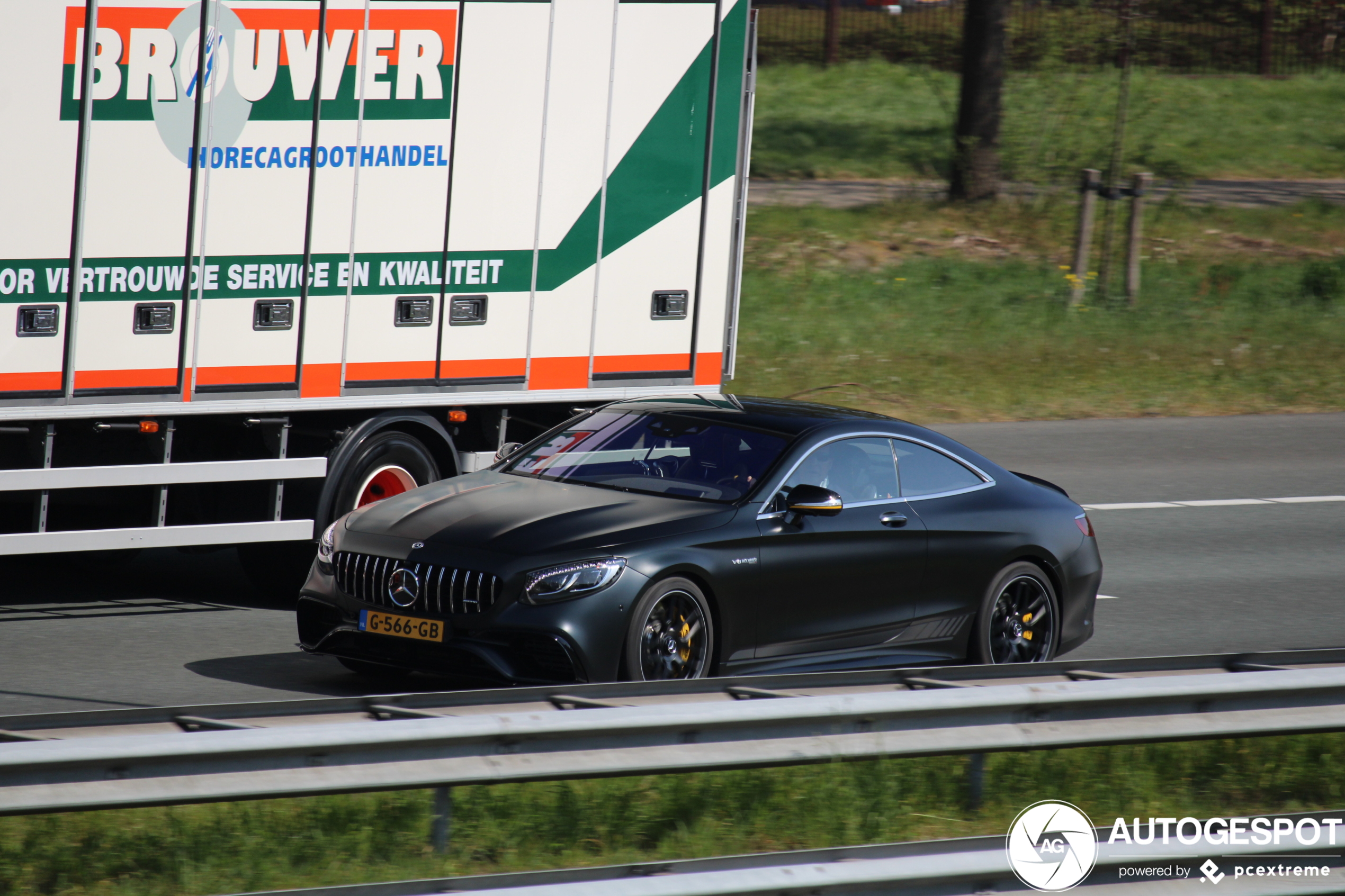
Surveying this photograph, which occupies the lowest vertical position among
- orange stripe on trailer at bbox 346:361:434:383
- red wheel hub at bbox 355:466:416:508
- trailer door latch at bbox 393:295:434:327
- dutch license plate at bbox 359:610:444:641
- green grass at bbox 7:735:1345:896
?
green grass at bbox 7:735:1345:896

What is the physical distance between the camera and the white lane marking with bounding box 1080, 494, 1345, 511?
47.4ft

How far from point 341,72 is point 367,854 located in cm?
552

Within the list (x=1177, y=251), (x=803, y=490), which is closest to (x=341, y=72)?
(x=803, y=490)

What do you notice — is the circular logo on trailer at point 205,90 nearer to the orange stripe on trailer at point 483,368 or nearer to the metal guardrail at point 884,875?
the orange stripe on trailer at point 483,368

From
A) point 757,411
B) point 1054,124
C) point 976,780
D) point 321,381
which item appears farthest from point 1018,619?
point 1054,124

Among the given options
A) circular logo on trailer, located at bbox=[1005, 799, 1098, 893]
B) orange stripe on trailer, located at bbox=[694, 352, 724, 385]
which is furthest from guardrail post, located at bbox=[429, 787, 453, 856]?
orange stripe on trailer, located at bbox=[694, 352, 724, 385]

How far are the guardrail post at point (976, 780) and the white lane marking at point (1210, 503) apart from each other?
8250 millimetres

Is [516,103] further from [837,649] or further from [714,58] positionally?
[837,649]

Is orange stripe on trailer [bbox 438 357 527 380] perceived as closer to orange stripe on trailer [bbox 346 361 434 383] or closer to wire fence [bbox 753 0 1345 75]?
orange stripe on trailer [bbox 346 361 434 383]

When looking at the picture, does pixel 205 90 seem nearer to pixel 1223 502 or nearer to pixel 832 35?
pixel 1223 502

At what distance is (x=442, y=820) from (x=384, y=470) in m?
5.27

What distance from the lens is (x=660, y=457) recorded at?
9023mm

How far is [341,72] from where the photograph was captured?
33.0 ft

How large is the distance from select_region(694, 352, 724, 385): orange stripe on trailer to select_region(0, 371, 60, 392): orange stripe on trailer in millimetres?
4084
